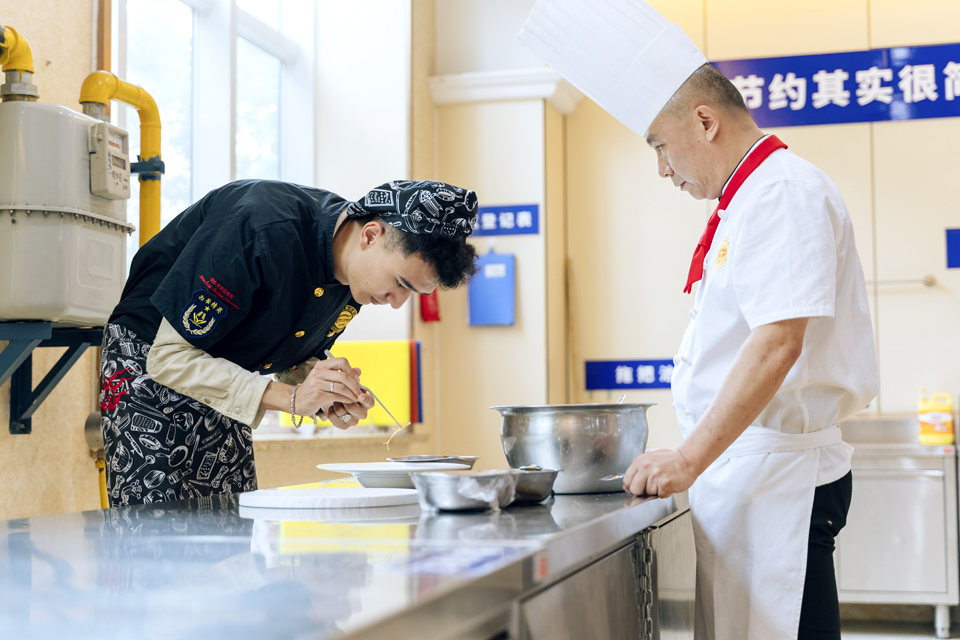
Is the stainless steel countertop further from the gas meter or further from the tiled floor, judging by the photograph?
the tiled floor

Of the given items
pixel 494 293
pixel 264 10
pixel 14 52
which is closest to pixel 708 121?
pixel 14 52

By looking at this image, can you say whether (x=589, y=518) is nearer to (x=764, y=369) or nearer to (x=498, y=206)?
(x=764, y=369)

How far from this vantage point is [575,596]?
98cm

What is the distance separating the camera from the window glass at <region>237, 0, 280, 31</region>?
3.79 m

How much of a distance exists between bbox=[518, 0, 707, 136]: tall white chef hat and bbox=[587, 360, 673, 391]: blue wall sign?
2657 mm

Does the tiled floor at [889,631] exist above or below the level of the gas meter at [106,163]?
below

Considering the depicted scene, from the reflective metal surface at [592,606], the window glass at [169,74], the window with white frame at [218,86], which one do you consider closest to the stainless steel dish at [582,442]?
the reflective metal surface at [592,606]

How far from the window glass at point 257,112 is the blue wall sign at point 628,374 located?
71.2 inches

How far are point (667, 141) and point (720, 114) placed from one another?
104mm

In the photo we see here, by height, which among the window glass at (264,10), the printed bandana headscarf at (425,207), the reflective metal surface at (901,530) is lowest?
the reflective metal surface at (901,530)

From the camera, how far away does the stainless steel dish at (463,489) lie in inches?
44.3

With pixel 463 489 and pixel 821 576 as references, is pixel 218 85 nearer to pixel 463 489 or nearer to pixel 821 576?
pixel 463 489

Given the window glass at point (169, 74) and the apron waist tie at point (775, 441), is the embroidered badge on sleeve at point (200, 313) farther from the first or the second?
the window glass at point (169, 74)

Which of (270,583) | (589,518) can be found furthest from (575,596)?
(270,583)
